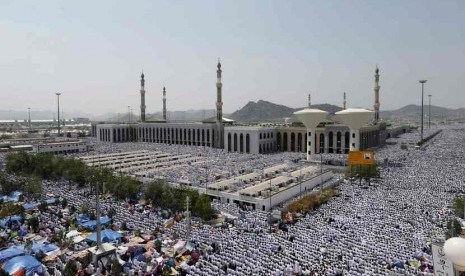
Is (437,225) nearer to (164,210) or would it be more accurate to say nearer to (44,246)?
(164,210)

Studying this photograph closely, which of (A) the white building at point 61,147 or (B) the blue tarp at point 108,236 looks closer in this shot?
(B) the blue tarp at point 108,236

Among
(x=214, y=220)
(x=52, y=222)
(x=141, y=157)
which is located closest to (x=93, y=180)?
(x=52, y=222)

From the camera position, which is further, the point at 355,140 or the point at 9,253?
the point at 355,140

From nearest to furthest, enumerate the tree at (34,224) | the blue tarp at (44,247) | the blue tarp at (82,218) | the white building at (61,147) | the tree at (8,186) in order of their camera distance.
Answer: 1. the blue tarp at (44,247)
2. the tree at (34,224)
3. the blue tarp at (82,218)
4. the tree at (8,186)
5. the white building at (61,147)

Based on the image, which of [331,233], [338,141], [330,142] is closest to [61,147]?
[330,142]

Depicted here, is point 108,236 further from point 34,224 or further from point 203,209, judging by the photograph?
point 203,209

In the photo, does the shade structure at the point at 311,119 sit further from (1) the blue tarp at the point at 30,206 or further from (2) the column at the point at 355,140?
(1) the blue tarp at the point at 30,206

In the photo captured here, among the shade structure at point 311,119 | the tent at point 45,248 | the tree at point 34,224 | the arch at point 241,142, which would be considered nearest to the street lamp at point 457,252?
the tent at point 45,248
